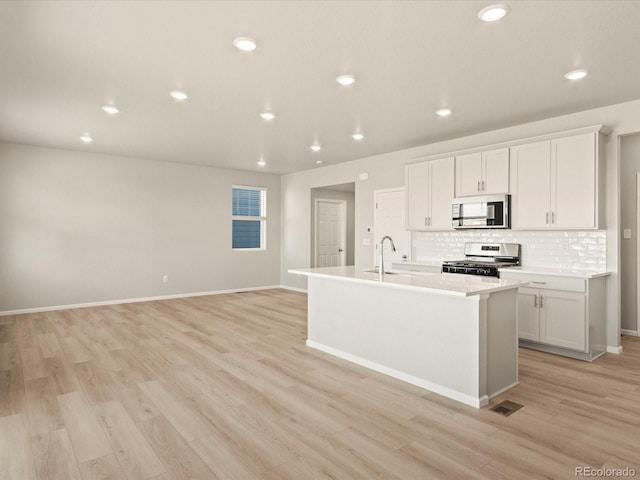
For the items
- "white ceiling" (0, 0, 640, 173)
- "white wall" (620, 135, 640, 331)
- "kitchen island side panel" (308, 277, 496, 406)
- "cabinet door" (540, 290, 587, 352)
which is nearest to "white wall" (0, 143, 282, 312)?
"white ceiling" (0, 0, 640, 173)

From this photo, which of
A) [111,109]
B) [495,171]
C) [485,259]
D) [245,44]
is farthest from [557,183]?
[111,109]

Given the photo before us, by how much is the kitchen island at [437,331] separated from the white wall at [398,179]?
1760 mm

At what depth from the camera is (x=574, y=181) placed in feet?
13.6

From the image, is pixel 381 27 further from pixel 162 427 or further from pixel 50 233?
pixel 50 233

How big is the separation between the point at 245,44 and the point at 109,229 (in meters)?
5.16

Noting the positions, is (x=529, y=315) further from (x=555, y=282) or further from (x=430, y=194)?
(x=430, y=194)

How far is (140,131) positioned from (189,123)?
2.84ft

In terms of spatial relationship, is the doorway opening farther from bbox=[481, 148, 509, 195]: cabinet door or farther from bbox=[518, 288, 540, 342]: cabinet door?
bbox=[518, 288, 540, 342]: cabinet door

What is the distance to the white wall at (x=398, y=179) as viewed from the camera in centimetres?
410

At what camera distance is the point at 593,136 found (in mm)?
3992

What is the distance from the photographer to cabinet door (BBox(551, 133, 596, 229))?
4.02 metres

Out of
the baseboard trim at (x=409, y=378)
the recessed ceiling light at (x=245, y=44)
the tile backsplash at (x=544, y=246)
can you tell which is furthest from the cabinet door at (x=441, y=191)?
the recessed ceiling light at (x=245, y=44)

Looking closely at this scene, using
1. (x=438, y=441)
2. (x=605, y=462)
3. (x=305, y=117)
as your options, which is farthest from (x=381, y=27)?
(x=605, y=462)

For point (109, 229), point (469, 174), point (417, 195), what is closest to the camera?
point (469, 174)
